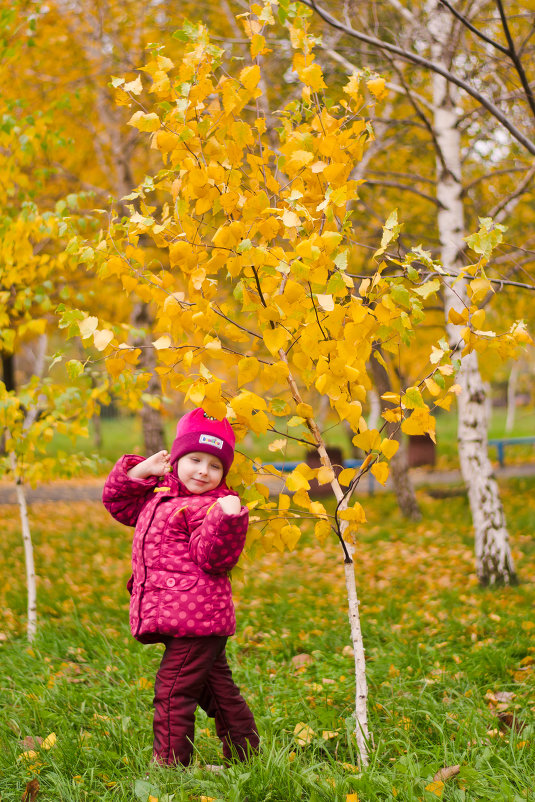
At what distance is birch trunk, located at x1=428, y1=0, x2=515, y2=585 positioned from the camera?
5043 millimetres

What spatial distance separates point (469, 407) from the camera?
16.9ft

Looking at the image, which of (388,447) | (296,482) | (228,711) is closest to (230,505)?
(296,482)

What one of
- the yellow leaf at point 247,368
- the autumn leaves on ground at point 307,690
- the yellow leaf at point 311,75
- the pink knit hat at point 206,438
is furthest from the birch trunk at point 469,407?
the yellow leaf at point 247,368

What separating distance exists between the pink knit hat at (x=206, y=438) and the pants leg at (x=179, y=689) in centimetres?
66

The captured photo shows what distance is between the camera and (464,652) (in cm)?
366

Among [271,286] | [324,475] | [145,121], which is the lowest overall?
[324,475]

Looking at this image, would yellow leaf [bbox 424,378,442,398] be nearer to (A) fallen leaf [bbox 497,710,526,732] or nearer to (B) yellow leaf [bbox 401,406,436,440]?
(B) yellow leaf [bbox 401,406,436,440]

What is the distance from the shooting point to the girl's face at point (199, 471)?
246cm

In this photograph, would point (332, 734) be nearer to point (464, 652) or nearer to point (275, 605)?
point (464, 652)

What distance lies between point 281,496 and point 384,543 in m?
4.95

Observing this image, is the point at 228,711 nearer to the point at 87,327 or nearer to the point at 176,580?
the point at 176,580

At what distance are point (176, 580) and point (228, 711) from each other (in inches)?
23.2

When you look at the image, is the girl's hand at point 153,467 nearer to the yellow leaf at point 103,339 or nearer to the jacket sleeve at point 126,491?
the jacket sleeve at point 126,491

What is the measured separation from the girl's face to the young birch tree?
0.10 m
